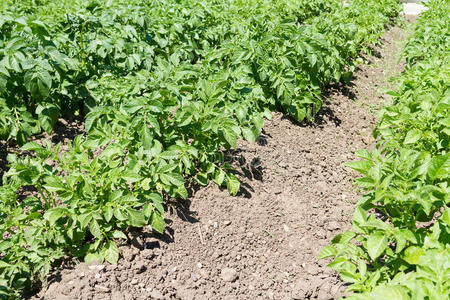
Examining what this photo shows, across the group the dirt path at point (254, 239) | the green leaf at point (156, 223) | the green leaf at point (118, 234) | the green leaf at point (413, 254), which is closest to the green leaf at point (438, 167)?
the green leaf at point (413, 254)

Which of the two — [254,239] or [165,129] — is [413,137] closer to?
[254,239]

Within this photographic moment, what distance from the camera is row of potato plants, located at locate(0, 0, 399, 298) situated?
7.66 ft

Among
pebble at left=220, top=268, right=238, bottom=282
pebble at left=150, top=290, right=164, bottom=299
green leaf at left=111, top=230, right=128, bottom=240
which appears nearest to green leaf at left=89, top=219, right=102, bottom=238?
green leaf at left=111, top=230, right=128, bottom=240

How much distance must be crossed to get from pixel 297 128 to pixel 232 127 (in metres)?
1.46

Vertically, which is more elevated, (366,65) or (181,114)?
(181,114)

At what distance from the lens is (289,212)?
3096mm

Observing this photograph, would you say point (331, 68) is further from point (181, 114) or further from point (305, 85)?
point (181, 114)

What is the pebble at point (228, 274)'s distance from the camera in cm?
256

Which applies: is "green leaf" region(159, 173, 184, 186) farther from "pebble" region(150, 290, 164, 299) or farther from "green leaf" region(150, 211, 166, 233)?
"pebble" region(150, 290, 164, 299)

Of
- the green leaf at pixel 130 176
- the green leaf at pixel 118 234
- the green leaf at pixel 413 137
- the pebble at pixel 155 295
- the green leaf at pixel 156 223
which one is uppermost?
the green leaf at pixel 413 137

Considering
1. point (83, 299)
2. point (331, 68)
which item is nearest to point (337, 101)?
point (331, 68)

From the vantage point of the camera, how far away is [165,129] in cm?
290

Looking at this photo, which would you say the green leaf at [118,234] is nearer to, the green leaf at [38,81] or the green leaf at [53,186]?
the green leaf at [53,186]

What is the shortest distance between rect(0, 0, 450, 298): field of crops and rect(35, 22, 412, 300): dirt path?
0.15 m
